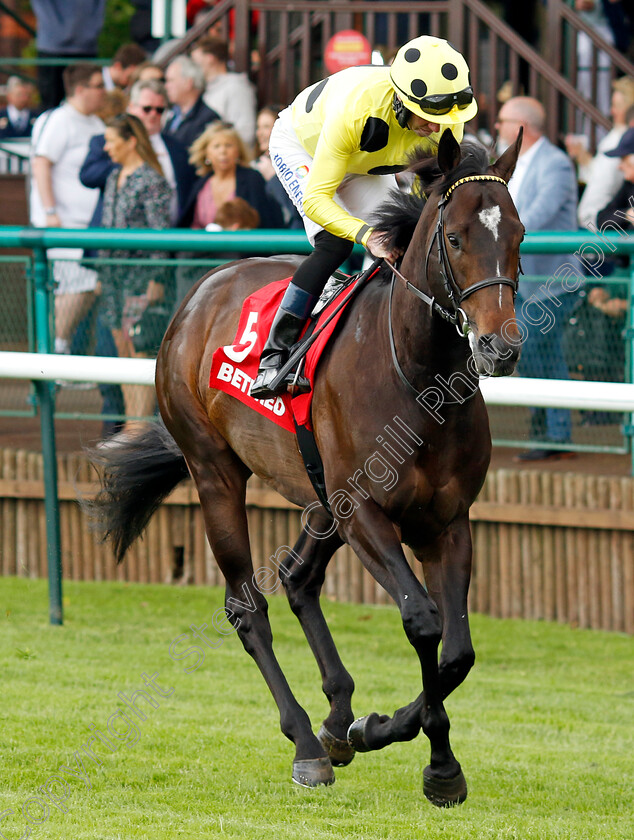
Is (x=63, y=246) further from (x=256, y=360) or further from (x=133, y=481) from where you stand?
(x=256, y=360)

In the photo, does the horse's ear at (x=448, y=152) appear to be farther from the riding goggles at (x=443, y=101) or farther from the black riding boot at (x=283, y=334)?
the black riding boot at (x=283, y=334)

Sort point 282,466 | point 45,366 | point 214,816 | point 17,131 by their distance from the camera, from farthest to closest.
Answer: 1. point 17,131
2. point 45,366
3. point 282,466
4. point 214,816

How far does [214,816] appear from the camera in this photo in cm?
384

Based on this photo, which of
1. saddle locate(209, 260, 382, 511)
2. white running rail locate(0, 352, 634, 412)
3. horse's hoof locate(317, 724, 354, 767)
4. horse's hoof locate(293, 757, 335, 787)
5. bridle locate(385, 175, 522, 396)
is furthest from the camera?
white running rail locate(0, 352, 634, 412)

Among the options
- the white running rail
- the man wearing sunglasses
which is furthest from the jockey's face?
the man wearing sunglasses

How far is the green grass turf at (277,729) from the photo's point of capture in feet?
12.6

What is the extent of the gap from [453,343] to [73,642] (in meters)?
3.10

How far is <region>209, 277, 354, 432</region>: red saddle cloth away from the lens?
4.46 metres

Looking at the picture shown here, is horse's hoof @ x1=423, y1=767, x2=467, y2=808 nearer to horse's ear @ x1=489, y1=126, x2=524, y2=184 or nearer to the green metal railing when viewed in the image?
horse's ear @ x1=489, y1=126, x2=524, y2=184

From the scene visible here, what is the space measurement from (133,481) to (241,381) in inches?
38.3

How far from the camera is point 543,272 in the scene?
21.8 feet

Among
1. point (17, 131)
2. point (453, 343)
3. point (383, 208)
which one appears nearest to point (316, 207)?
point (383, 208)

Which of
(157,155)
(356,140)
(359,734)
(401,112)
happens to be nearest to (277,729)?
(359,734)

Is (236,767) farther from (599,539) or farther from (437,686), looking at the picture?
(599,539)
